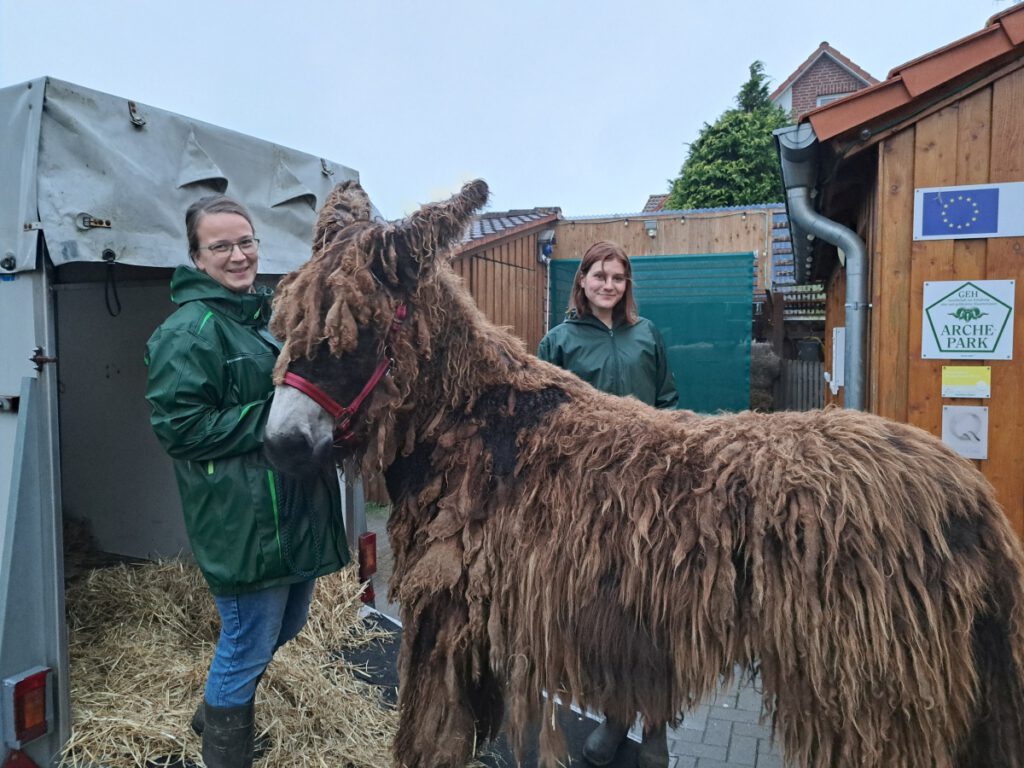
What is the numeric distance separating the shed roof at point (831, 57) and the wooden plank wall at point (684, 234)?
2285 centimetres

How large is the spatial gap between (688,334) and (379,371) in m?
8.01

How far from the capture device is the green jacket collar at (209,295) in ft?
7.47

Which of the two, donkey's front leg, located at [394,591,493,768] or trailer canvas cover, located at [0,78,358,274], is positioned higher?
trailer canvas cover, located at [0,78,358,274]

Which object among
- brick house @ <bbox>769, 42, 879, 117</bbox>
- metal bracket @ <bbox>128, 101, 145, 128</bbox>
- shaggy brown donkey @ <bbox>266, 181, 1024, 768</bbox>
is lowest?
shaggy brown donkey @ <bbox>266, 181, 1024, 768</bbox>

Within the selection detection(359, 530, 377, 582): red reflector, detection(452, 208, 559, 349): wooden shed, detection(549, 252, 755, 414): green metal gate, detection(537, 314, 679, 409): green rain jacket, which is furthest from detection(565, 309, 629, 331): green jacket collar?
detection(549, 252, 755, 414): green metal gate

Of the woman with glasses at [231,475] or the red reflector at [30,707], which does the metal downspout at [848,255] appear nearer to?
the woman with glasses at [231,475]

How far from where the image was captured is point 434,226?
1.91m

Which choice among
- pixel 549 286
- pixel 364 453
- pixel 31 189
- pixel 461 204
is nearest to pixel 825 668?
pixel 364 453

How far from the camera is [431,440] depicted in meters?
2.10

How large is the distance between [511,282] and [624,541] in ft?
25.1

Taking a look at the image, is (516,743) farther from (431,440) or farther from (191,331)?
(191,331)

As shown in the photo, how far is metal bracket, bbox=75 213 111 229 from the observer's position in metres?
2.48

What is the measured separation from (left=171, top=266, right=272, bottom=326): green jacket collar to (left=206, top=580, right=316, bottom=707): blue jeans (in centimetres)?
100

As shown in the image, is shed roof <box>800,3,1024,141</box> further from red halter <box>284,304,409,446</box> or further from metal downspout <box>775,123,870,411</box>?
red halter <box>284,304,409,446</box>
